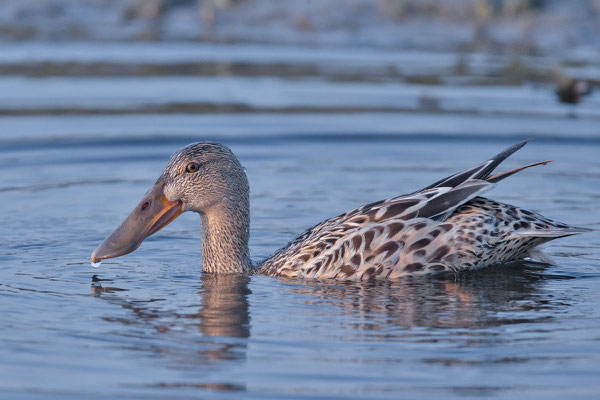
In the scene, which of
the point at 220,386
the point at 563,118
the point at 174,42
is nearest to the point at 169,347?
the point at 220,386

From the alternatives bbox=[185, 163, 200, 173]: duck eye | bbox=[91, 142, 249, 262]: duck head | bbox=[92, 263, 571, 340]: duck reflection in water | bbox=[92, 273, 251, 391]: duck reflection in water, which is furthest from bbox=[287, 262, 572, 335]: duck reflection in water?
bbox=[185, 163, 200, 173]: duck eye

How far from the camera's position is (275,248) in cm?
917

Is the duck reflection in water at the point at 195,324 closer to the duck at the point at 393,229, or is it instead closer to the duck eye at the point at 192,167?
the duck at the point at 393,229

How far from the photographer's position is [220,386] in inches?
232

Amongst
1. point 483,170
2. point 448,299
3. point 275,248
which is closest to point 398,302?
point 448,299

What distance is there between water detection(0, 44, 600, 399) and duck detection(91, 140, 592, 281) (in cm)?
17

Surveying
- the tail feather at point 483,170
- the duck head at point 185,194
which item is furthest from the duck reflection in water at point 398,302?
the tail feather at point 483,170

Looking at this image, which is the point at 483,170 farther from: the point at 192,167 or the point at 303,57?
the point at 303,57

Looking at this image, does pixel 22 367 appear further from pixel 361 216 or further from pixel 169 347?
pixel 361 216

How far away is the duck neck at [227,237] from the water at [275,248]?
0.19m

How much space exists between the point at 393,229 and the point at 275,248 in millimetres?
1493

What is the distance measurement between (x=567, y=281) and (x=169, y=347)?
2934 mm

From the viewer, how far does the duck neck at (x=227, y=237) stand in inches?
332

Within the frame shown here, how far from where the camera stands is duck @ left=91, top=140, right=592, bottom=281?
311 inches
